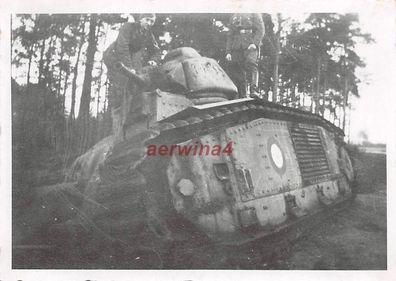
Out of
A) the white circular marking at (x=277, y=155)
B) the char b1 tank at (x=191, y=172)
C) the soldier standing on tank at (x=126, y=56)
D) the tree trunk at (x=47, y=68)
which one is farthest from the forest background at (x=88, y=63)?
the white circular marking at (x=277, y=155)

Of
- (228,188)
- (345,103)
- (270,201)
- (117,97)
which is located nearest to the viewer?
(228,188)

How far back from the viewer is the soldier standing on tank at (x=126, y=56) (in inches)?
153

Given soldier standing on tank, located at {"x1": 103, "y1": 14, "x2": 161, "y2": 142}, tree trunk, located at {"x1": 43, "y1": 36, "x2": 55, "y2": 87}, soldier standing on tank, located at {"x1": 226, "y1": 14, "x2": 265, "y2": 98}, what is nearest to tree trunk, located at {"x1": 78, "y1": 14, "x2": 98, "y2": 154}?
soldier standing on tank, located at {"x1": 103, "y1": 14, "x2": 161, "y2": 142}

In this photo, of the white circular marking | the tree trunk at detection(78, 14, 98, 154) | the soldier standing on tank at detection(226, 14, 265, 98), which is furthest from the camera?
the tree trunk at detection(78, 14, 98, 154)

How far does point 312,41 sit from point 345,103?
0.86 metres

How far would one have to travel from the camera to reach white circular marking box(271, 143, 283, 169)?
12.3ft

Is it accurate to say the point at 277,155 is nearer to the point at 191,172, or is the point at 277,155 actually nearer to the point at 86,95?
the point at 191,172

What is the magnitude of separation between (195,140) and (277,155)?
1058 millimetres

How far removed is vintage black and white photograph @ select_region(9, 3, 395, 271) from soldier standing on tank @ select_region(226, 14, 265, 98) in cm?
2

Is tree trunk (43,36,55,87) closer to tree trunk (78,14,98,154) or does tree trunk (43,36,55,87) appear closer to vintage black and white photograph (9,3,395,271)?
vintage black and white photograph (9,3,395,271)

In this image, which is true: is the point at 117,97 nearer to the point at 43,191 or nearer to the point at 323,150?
the point at 43,191

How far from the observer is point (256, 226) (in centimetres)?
323

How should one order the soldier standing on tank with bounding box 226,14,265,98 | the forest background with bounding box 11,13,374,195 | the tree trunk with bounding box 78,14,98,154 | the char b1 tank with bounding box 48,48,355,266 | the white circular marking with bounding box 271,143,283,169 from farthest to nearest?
the tree trunk with bounding box 78,14,98,154 → the soldier standing on tank with bounding box 226,14,265,98 → the forest background with bounding box 11,13,374,195 → the white circular marking with bounding box 271,143,283,169 → the char b1 tank with bounding box 48,48,355,266
